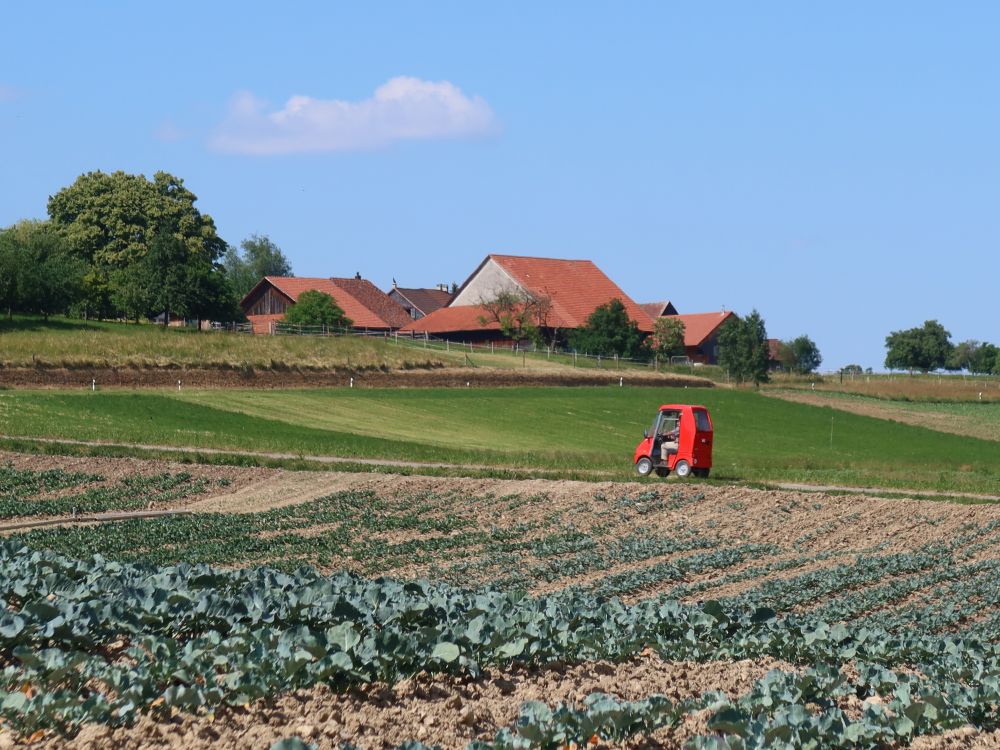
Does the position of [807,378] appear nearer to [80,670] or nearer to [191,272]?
[191,272]

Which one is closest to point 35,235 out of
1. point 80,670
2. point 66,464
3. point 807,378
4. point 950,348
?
point 807,378

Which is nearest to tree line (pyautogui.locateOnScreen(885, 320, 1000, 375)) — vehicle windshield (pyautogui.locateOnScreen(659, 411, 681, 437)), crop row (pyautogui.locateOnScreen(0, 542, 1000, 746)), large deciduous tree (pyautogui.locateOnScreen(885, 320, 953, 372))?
large deciduous tree (pyautogui.locateOnScreen(885, 320, 953, 372))

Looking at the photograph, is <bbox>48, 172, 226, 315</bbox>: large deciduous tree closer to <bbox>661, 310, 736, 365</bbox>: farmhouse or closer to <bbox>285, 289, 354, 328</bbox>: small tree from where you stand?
<bbox>285, 289, 354, 328</bbox>: small tree

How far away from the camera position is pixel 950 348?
17612 centimetres

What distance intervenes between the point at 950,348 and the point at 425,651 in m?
176

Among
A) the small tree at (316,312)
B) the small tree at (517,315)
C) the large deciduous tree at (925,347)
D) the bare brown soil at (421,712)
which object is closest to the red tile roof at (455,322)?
the small tree at (517,315)

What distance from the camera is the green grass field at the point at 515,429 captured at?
139 ft

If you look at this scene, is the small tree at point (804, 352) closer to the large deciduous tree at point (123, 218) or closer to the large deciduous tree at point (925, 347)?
the large deciduous tree at point (925, 347)

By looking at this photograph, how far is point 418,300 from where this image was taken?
6289 inches

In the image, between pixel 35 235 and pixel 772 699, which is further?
pixel 35 235

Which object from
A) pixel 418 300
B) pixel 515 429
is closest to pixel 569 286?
pixel 418 300

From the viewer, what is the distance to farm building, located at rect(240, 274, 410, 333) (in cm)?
12962

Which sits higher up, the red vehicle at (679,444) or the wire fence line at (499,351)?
the wire fence line at (499,351)

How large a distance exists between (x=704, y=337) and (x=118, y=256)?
5860 cm
